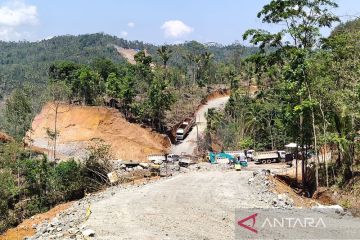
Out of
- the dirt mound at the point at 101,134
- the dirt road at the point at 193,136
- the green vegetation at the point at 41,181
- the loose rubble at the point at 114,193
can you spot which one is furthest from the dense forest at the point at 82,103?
the loose rubble at the point at 114,193

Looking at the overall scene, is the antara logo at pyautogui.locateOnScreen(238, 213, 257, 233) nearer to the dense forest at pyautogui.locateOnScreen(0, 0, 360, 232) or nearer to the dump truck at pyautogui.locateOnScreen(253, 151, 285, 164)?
the dense forest at pyautogui.locateOnScreen(0, 0, 360, 232)

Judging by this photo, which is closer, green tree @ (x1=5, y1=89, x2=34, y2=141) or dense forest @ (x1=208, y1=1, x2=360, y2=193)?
dense forest @ (x1=208, y1=1, x2=360, y2=193)

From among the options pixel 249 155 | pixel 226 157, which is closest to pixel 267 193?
pixel 226 157

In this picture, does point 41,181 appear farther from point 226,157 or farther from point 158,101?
point 158,101

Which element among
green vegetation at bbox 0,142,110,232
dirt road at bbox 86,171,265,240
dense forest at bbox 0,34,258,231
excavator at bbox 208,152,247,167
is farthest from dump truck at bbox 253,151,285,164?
dense forest at bbox 0,34,258,231

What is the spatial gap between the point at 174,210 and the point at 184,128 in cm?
4572

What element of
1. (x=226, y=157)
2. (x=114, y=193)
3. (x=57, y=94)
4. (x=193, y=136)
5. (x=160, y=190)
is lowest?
(x=114, y=193)

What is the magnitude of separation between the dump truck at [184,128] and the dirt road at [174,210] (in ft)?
106

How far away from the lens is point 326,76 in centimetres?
3062

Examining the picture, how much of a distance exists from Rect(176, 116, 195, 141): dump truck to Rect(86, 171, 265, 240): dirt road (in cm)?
3217

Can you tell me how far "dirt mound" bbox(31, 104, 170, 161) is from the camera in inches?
2404

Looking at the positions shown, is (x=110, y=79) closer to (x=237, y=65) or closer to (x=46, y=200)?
(x=46, y=200)

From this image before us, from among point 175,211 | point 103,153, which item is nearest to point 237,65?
point 103,153

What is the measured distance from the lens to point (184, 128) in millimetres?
69438
